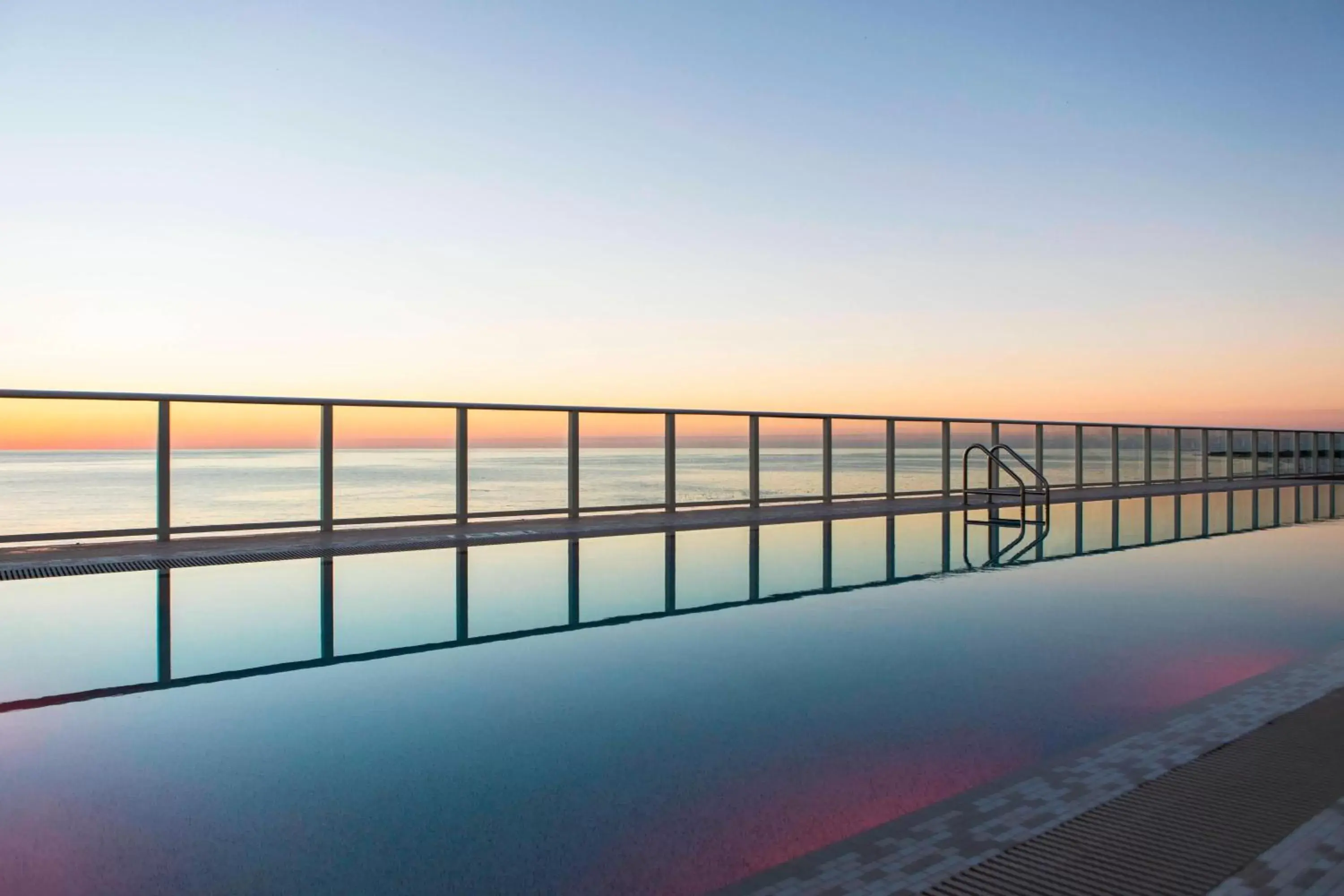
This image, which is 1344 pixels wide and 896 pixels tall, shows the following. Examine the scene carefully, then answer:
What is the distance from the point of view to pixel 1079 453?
13805 mm

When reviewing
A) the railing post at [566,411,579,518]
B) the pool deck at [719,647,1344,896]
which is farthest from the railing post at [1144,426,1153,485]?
the pool deck at [719,647,1344,896]

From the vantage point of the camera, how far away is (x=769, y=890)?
5.38ft

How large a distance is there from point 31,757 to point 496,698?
1416mm

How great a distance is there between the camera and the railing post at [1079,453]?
13.7 meters

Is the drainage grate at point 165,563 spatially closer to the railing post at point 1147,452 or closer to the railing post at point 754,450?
the railing post at point 754,450

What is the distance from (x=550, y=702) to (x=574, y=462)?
5.80 m

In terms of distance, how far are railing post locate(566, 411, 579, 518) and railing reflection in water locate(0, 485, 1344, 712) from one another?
3.57 feet

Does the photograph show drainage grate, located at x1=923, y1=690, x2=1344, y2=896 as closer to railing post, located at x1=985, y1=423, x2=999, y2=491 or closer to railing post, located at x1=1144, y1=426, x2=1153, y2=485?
railing post, located at x1=985, y1=423, x2=999, y2=491

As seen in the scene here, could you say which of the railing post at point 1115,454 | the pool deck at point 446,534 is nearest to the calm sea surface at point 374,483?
the railing post at point 1115,454

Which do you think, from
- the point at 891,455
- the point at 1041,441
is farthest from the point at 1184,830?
the point at 1041,441

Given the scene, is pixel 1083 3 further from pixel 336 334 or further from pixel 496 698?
pixel 336 334

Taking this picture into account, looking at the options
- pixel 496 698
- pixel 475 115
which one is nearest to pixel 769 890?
pixel 496 698

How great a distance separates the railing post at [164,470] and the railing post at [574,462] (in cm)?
351

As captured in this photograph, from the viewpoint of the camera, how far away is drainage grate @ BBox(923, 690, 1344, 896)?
5.42 feet
